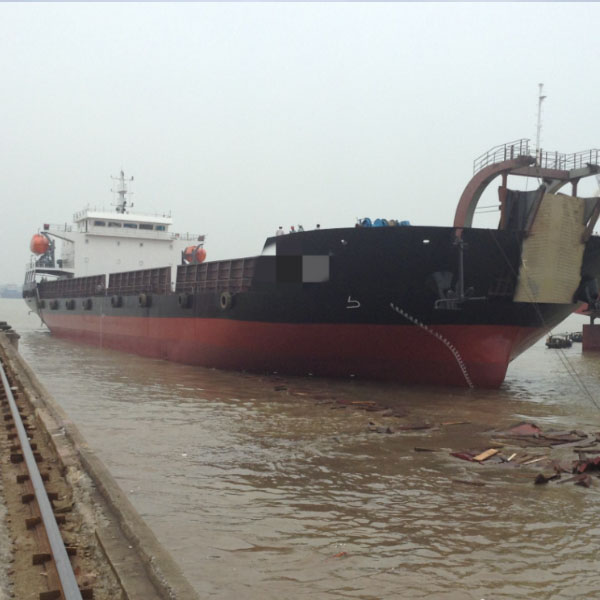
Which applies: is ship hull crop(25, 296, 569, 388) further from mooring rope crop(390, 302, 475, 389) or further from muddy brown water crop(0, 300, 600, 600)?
muddy brown water crop(0, 300, 600, 600)

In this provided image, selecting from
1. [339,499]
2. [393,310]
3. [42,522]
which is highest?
[393,310]

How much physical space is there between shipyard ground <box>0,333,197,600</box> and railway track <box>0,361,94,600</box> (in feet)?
0.04

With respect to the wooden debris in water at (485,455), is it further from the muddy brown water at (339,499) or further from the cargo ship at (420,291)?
the cargo ship at (420,291)

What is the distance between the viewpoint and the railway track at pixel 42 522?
2.94 metres

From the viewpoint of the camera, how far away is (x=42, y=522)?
12.6 feet

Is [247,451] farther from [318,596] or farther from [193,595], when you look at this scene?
[193,595]

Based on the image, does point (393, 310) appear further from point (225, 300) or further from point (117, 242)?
point (117, 242)

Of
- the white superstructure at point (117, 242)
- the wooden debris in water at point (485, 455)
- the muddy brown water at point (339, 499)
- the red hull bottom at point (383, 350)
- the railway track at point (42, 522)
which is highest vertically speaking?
the white superstructure at point (117, 242)

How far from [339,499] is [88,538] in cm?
204

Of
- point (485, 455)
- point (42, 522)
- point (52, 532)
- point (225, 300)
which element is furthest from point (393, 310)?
point (52, 532)

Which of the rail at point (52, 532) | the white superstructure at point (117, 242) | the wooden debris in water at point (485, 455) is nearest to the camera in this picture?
the rail at point (52, 532)

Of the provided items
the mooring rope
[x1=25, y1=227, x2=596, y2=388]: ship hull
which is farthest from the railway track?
the mooring rope

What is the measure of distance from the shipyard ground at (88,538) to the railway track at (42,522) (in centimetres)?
1

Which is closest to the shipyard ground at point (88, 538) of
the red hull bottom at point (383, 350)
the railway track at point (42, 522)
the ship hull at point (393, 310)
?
the railway track at point (42, 522)
